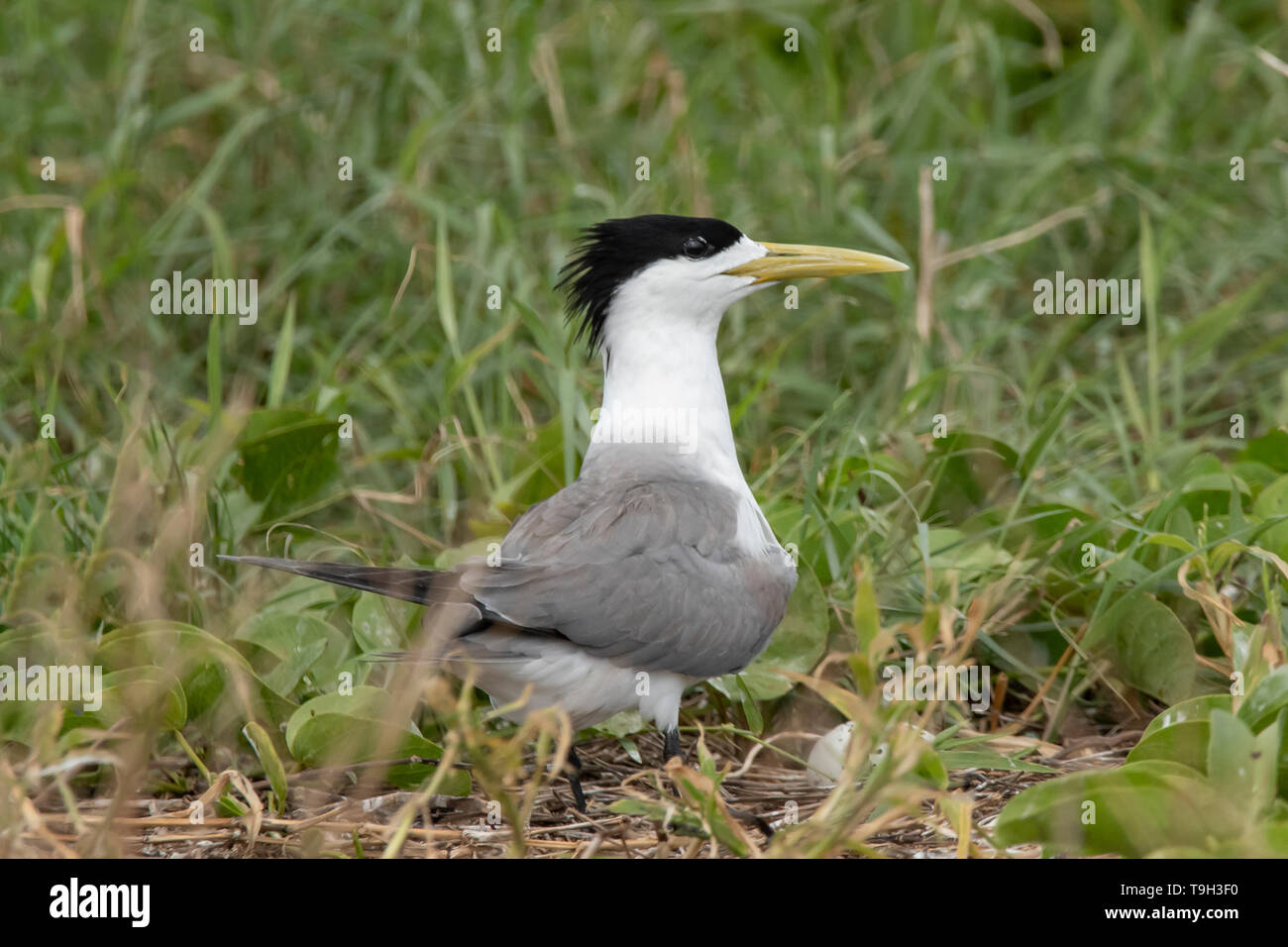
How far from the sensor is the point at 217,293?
403cm

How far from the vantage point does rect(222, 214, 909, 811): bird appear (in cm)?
278

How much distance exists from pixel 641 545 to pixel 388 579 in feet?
1.68

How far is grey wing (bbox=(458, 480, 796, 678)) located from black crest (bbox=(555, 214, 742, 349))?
0.51 metres

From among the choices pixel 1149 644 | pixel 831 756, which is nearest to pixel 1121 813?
pixel 831 756

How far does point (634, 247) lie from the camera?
333 cm

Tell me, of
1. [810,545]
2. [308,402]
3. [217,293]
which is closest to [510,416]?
[308,402]

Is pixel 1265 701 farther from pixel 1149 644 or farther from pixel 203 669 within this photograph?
pixel 203 669

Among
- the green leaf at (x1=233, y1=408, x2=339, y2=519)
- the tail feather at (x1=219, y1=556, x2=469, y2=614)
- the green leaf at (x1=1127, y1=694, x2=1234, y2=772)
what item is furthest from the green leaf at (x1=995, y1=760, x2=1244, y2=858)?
the green leaf at (x1=233, y1=408, x2=339, y2=519)

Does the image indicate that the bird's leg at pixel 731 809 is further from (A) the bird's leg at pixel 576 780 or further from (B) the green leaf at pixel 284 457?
(B) the green leaf at pixel 284 457

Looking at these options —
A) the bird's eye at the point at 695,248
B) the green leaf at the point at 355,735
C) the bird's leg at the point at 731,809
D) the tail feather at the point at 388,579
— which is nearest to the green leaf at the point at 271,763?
the green leaf at the point at 355,735

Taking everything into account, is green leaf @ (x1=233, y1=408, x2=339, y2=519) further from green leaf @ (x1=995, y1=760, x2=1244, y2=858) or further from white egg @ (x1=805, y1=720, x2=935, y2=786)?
green leaf @ (x1=995, y1=760, x2=1244, y2=858)

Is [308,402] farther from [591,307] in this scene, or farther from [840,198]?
[840,198]

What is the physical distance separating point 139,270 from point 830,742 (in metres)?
2.92

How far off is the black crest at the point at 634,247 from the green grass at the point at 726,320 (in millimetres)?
448
